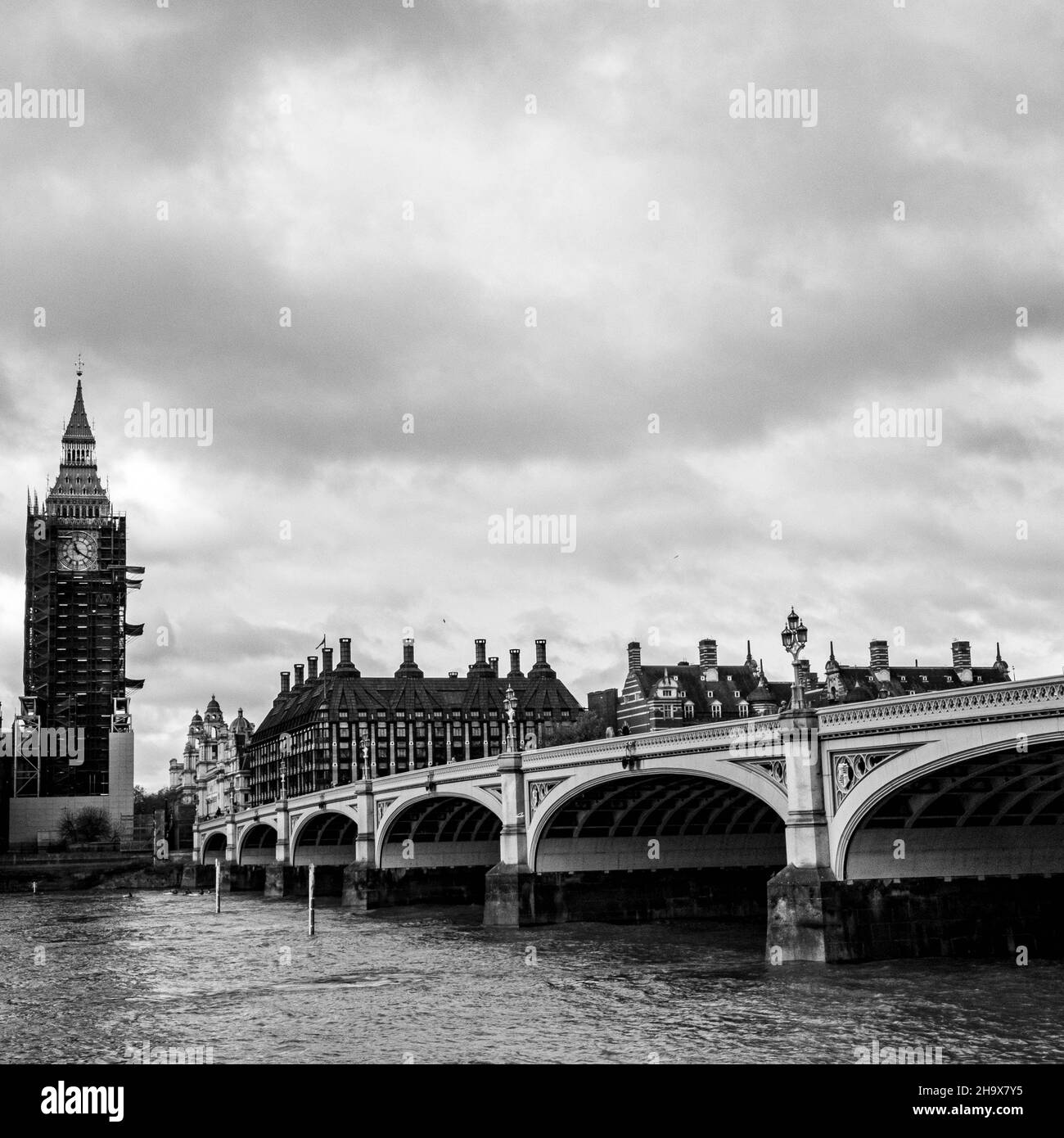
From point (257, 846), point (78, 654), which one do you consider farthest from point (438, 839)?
point (78, 654)

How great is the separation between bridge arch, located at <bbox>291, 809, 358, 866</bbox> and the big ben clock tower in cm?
5325

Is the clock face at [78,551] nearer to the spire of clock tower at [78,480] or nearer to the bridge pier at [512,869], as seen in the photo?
the spire of clock tower at [78,480]

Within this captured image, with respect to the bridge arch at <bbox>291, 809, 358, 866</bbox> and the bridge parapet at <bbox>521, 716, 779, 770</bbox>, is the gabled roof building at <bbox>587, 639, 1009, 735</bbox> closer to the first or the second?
the bridge arch at <bbox>291, 809, 358, 866</bbox>

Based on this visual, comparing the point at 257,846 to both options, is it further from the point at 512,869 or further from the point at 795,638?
the point at 795,638

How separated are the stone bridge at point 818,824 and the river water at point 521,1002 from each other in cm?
166

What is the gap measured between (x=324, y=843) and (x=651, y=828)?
159 feet

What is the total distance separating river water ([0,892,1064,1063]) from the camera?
27.9m

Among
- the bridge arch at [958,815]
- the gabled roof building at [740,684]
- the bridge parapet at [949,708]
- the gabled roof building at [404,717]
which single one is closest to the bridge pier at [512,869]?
the bridge arch at [958,815]

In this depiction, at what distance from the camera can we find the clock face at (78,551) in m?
158
